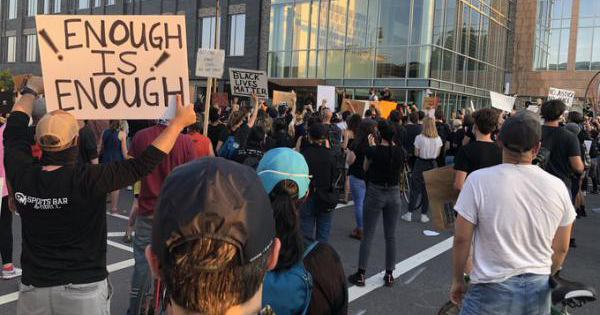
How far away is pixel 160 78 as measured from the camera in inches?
128

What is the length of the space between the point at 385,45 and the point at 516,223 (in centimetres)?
2194

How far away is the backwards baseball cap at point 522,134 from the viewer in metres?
2.71

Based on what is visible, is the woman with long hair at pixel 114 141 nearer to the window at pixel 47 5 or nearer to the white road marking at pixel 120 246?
the white road marking at pixel 120 246

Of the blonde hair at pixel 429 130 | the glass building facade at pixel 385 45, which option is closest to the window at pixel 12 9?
the glass building facade at pixel 385 45

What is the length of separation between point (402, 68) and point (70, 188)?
72.6 feet

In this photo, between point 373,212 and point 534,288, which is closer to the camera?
point 534,288

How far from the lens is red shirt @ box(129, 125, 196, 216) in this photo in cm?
416

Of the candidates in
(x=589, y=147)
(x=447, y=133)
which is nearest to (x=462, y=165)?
(x=447, y=133)

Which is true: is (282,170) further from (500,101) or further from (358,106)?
(358,106)

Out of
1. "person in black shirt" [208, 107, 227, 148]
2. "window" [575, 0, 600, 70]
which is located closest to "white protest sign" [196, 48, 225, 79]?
"person in black shirt" [208, 107, 227, 148]

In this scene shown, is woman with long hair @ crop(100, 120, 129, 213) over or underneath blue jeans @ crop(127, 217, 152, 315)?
over

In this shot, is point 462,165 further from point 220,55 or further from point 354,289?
point 220,55

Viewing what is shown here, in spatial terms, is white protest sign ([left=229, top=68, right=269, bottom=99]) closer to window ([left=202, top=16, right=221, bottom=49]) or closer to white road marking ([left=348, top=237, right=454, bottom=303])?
white road marking ([left=348, top=237, right=454, bottom=303])

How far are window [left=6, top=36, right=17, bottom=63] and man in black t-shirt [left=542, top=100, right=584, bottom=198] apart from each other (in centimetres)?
4811
